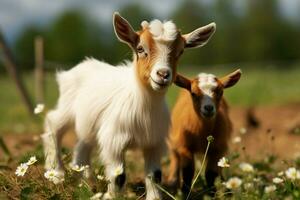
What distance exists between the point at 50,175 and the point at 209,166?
6.28 feet

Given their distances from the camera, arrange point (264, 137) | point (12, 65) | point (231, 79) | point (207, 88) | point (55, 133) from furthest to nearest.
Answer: point (12, 65)
point (264, 137)
point (55, 133)
point (231, 79)
point (207, 88)

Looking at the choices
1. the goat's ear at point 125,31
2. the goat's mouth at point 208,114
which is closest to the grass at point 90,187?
the goat's mouth at point 208,114

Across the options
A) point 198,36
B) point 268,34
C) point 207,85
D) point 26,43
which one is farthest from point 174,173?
point 26,43

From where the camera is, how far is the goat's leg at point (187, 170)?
20.7 ft

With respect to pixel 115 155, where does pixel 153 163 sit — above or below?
below

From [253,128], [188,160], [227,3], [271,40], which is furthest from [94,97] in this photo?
[227,3]

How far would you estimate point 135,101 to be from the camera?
568cm

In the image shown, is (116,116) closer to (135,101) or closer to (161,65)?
(135,101)

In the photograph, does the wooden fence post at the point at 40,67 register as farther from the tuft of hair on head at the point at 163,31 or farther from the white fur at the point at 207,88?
the tuft of hair on head at the point at 163,31

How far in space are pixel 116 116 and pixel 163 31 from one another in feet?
3.06

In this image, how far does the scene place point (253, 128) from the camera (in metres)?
11.4

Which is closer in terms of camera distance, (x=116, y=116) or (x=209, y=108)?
(x=116, y=116)

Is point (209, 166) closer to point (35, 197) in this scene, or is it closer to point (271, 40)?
point (35, 197)

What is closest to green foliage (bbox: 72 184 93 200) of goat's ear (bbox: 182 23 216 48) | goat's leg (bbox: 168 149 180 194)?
goat's ear (bbox: 182 23 216 48)
